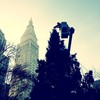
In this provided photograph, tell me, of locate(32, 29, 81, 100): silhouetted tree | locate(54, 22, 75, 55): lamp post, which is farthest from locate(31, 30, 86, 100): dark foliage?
locate(54, 22, 75, 55): lamp post

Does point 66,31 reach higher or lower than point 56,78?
lower

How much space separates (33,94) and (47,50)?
601cm

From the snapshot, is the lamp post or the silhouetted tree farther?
the silhouetted tree

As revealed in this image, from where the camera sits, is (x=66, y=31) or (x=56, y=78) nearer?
(x=66, y=31)

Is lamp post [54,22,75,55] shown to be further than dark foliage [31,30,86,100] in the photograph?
No

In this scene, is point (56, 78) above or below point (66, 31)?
above

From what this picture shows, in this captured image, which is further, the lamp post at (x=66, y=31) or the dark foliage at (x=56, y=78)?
the dark foliage at (x=56, y=78)

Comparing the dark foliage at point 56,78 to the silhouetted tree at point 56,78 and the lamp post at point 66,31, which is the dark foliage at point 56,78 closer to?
the silhouetted tree at point 56,78

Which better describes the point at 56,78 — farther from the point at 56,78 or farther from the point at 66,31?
the point at 66,31

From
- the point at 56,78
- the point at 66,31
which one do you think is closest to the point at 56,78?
the point at 56,78

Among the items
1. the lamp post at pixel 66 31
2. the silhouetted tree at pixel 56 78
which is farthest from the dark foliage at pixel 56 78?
the lamp post at pixel 66 31

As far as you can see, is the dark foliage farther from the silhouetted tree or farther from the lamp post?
the lamp post

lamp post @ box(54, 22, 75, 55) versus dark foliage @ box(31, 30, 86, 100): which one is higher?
dark foliage @ box(31, 30, 86, 100)

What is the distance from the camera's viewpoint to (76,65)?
22172 mm
